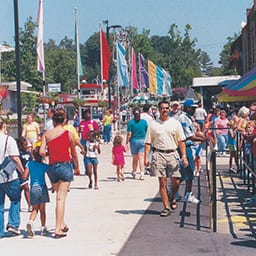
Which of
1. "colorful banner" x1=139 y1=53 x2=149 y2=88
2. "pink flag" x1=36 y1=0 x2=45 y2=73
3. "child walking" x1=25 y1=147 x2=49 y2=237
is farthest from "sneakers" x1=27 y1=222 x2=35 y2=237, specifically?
"colorful banner" x1=139 y1=53 x2=149 y2=88

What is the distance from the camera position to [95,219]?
32.6 ft

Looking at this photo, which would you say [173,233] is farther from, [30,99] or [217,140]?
[30,99]

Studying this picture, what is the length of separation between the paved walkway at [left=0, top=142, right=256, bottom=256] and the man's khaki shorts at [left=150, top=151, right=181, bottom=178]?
0.69m

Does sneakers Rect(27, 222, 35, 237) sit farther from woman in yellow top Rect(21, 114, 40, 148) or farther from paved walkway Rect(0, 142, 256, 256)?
woman in yellow top Rect(21, 114, 40, 148)

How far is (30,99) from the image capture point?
63062 millimetres

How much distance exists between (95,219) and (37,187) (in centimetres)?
149

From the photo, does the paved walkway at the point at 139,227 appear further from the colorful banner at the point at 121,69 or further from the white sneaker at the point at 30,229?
the colorful banner at the point at 121,69

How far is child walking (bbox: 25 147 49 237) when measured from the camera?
28.8 feet

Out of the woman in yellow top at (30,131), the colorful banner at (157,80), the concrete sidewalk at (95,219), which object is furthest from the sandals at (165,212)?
the colorful banner at (157,80)

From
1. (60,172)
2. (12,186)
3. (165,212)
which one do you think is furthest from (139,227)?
(12,186)

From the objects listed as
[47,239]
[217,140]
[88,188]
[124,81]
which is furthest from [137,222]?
[124,81]

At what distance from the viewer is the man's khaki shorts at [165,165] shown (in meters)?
9.91

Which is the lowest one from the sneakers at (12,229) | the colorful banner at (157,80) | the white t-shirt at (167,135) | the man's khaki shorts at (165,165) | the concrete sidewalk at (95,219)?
the concrete sidewalk at (95,219)

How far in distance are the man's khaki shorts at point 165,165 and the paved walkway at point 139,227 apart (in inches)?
27.2
